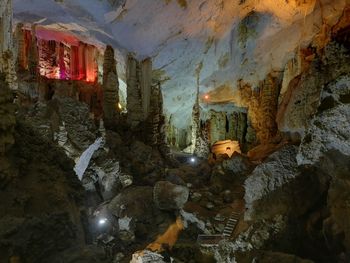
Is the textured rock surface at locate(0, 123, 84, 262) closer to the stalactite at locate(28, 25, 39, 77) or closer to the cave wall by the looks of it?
the stalactite at locate(28, 25, 39, 77)

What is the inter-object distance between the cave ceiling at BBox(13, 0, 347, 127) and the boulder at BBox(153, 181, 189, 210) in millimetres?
7974

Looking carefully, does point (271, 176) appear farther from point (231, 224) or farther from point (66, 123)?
point (66, 123)

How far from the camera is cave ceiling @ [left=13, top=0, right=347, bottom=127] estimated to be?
16.1 meters

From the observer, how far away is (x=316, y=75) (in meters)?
10.1

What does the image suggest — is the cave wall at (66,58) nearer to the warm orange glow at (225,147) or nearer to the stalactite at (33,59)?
the stalactite at (33,59)

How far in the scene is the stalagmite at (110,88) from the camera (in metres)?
18.3

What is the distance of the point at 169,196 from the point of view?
14602 millimetres

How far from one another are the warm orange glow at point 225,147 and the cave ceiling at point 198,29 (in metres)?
4.14

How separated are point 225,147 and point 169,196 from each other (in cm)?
968

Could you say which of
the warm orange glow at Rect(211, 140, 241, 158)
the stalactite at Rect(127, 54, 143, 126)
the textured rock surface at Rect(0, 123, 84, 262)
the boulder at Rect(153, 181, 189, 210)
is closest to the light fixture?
the boulder at Rect(153, 181, 189, 210)

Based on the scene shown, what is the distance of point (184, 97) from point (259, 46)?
6925 millimetres

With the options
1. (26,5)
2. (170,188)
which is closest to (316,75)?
(170,188)

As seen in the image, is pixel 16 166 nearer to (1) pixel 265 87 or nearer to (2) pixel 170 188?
(2) pixel 170 188

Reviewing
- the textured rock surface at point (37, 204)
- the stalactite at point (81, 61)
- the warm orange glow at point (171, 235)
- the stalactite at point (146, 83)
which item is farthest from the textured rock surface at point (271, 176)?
the stalactite at point (81, 61)
